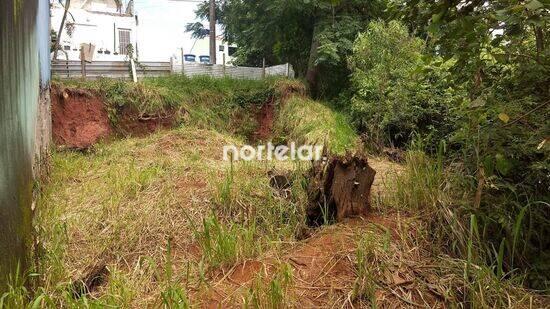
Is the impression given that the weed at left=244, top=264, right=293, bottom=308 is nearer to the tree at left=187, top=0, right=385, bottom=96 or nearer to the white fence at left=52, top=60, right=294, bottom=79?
the tree at left=187, top=0, right=385, bottom=96

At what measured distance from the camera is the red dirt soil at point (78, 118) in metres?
8.39

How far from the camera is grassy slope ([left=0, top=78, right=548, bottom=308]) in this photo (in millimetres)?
2230

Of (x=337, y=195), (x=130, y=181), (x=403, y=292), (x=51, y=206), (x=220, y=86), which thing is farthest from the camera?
(x=220, y=86)

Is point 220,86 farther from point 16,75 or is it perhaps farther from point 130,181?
point 16,75

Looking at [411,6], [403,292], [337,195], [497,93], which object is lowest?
[403,292]

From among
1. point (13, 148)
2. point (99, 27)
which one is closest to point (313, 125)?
point (13, 148)

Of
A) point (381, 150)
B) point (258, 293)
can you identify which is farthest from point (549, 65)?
point (381, 150)

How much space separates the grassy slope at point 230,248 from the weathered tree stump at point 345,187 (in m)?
0.13

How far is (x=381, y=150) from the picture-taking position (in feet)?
23.0

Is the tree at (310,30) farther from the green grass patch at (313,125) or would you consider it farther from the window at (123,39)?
the window at (123,39)

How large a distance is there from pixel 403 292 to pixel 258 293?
763 mm

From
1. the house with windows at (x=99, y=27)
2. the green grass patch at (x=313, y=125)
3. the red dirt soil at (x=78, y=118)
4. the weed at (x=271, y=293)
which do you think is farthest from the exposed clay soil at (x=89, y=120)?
the house with windows at (x=99, y=27)

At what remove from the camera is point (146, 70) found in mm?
10570

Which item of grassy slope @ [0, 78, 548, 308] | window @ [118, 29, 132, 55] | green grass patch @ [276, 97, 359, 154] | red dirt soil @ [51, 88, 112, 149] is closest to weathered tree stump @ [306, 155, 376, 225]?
grassy slope @ [0, 78, 548, 308]
